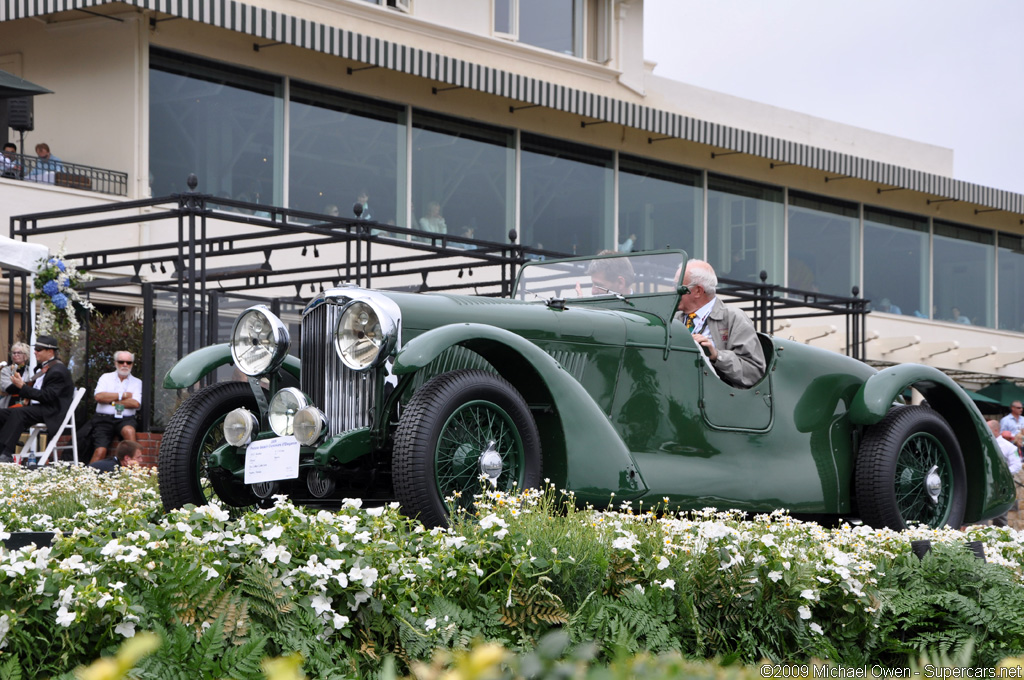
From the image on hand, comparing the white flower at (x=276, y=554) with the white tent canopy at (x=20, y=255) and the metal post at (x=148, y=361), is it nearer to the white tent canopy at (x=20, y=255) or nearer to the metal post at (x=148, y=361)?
the metal post at (x=148, y=361)

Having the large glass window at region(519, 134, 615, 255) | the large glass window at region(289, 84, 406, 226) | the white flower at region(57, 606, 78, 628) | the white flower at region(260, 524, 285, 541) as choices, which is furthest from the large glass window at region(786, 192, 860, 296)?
the white flower at region(57, 606, 78, 628)

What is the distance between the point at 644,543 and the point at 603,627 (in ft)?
1.82

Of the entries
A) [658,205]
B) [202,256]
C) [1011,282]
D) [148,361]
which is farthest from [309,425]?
[1011,282]

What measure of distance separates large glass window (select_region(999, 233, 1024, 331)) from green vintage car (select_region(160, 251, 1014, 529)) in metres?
25.3

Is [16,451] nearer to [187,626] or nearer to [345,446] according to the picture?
[345,446]

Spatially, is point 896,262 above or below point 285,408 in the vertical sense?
above

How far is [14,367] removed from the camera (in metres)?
13.0

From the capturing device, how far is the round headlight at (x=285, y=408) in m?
5.38

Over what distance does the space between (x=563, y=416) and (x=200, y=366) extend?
1.89m

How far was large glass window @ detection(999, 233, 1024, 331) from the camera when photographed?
101ft

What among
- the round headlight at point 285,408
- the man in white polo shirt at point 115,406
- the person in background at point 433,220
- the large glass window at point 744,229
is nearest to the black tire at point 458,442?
the round headlight at point 285,408

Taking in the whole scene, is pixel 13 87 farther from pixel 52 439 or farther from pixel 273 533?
pixel 273 533

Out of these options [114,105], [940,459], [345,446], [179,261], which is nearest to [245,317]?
[345,446]

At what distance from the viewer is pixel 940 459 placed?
732 centimetres
